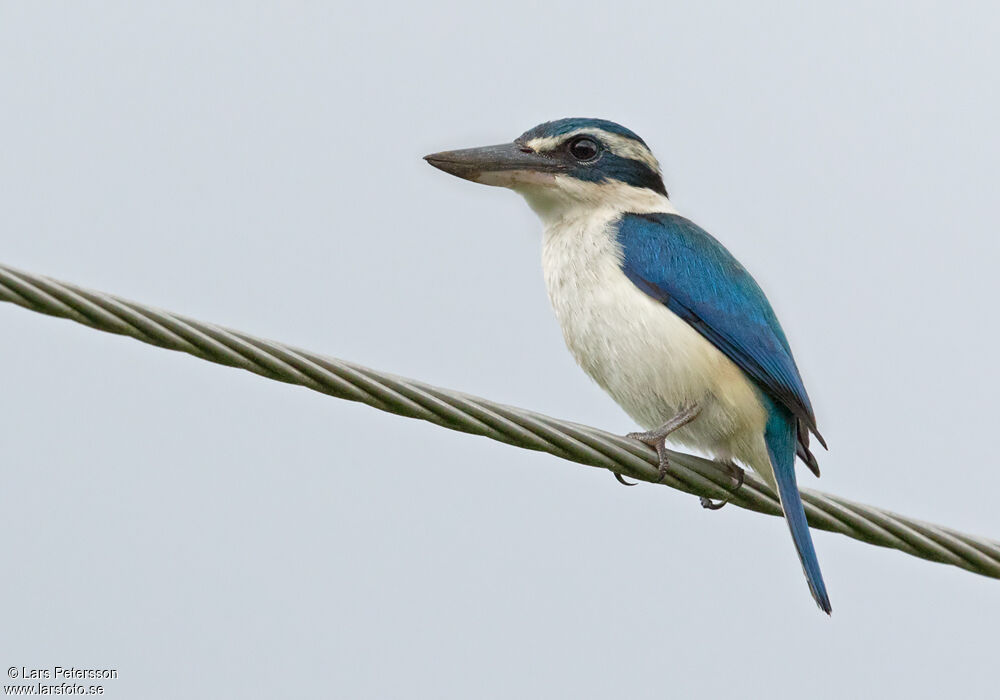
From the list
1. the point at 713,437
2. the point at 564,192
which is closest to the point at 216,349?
the point at 713,437

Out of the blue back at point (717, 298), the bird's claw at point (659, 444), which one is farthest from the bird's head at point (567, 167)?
the bird's claw at point (659, 444)

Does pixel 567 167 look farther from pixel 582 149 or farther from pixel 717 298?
pixel 717 298

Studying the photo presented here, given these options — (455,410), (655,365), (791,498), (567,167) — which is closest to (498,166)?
(567,167)

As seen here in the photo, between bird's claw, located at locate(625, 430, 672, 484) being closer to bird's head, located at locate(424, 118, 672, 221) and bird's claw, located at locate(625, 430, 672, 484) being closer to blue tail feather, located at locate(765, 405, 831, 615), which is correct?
blue tail feather, located at locate(765, 405, 831, 615)

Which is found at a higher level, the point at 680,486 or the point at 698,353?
the point at 698,353

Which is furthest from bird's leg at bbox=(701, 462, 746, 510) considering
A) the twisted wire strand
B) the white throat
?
the white throat

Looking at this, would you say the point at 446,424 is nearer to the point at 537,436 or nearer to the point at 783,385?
the point at 537,436

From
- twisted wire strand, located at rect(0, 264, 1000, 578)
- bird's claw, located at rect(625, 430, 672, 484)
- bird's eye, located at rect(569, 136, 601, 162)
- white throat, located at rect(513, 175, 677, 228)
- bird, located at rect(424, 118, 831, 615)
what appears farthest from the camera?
bird's eye, located at rect(569, 136, 601, 162)
